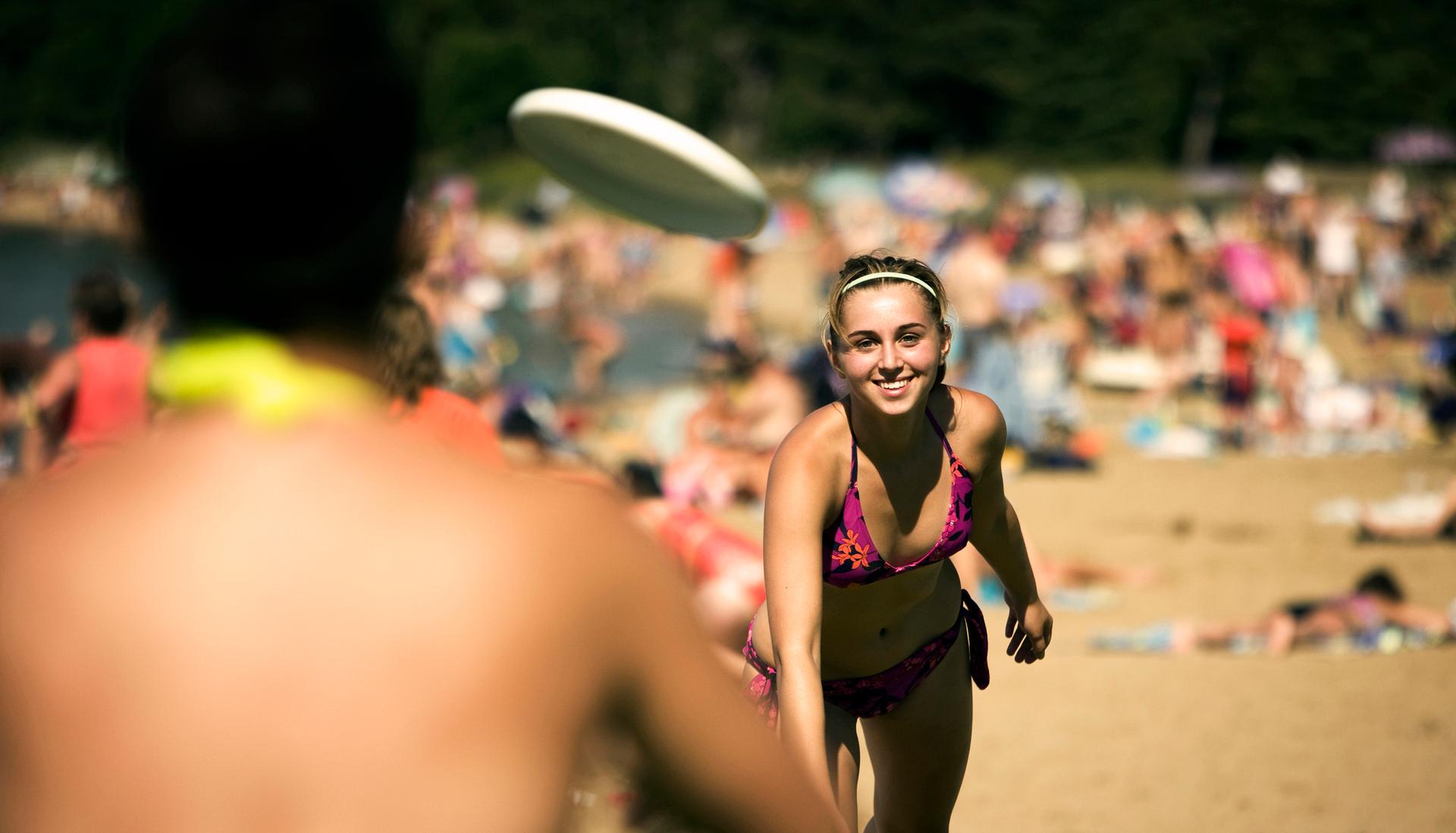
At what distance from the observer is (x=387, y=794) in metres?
1.11

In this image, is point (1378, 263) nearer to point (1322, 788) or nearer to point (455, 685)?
point (1322, 788)

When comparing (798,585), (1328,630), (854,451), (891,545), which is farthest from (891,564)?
(1328,630)

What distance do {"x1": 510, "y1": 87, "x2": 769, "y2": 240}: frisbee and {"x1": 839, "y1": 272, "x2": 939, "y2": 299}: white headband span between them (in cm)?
82

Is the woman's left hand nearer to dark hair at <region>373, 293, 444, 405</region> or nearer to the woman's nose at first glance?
the woman's nose

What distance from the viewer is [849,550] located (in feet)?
10.6

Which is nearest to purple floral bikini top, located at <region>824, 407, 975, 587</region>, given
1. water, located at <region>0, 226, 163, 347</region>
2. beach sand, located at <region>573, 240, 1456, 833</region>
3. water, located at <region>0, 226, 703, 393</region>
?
beach sand, located at <region>573, 240, 1456, 833</region>

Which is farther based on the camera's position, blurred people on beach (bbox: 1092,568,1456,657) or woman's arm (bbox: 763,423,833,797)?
blurred people on beach (bbox: 1092,568,1456,657)

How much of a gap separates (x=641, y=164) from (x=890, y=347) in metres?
1.42

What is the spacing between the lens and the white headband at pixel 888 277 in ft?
10.6

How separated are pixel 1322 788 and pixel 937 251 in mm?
12280

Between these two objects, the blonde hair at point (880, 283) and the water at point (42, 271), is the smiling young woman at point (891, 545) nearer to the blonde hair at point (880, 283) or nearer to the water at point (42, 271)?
the blonde hair at point (880, 283)

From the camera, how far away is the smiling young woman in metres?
3.15

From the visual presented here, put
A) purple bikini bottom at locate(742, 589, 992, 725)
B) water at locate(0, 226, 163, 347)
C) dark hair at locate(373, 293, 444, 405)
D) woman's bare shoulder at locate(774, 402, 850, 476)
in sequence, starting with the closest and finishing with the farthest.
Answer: woman's bare shoulder at locate(774, 402, 850, 476) → purple bikini bottom at locate(742, 589, 992, 725) → dark hair at locate(373, 293, 444, 405) → water at locate(0, 226, 163, 347)

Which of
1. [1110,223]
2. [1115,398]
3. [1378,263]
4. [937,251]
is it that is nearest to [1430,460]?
[1115,398]
